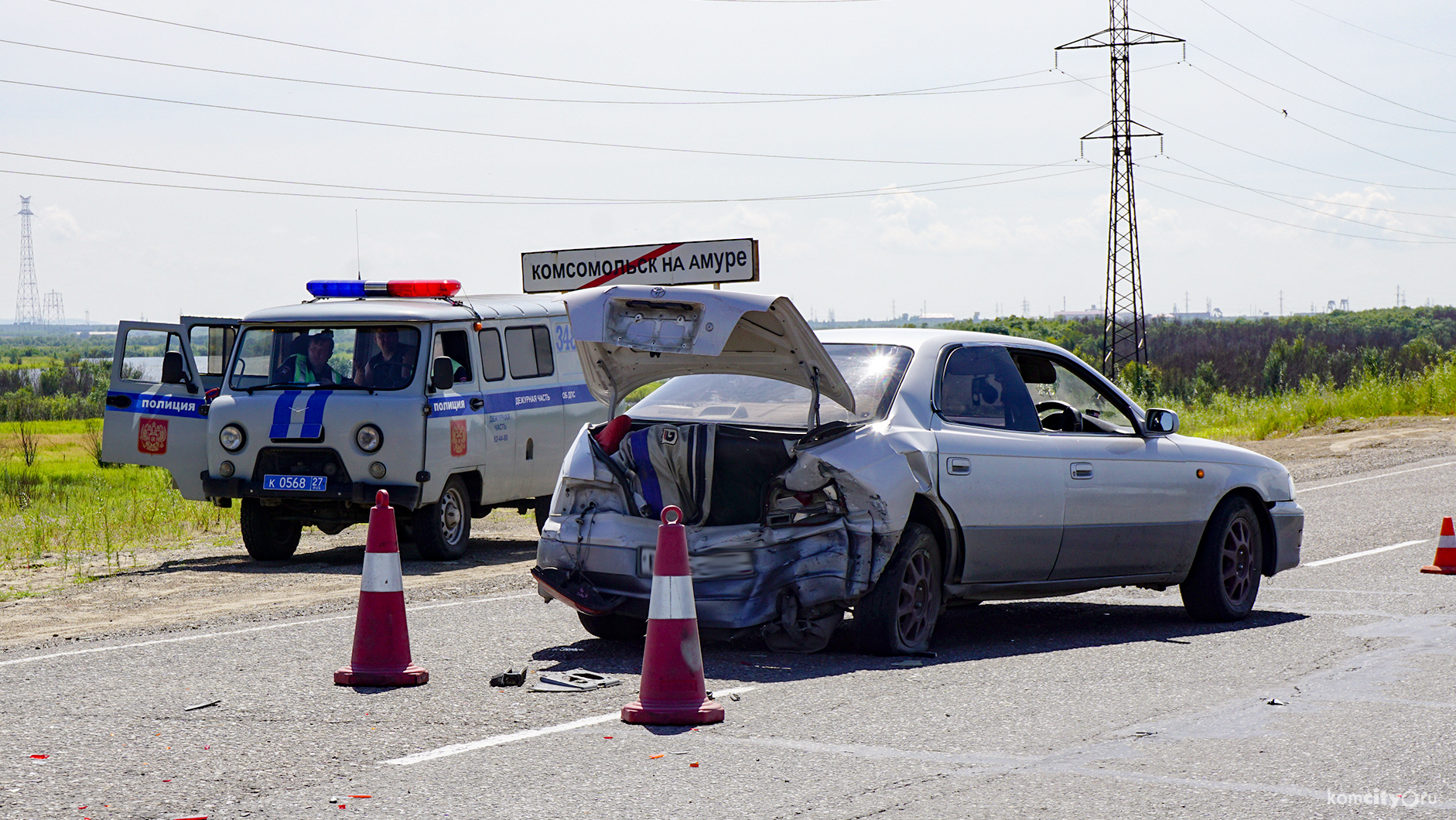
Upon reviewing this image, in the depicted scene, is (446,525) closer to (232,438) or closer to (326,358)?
(326,358)

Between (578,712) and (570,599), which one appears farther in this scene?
(570,599)

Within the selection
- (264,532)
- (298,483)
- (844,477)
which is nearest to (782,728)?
(844,477)

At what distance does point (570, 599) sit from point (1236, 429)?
28.1 metres

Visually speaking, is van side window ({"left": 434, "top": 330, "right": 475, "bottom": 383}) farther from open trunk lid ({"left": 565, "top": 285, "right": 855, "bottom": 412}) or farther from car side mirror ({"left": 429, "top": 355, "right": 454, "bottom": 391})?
open trunk lid ({"left": 565, "top": 285, "right": 855, "bottom": 412})

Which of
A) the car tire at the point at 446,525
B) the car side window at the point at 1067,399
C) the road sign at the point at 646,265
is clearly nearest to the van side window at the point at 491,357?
the car tire at the point at 446,525

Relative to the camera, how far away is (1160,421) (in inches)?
351

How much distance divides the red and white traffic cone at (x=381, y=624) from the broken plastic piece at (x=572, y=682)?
1.82 feet

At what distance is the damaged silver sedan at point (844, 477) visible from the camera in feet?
24.3

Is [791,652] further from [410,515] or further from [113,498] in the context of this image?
[113,498]

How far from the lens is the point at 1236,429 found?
1305 inches

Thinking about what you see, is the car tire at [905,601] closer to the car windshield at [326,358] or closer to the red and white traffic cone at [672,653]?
the red and white traffic cone at [672,653]

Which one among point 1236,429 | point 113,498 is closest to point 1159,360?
point 1236,429

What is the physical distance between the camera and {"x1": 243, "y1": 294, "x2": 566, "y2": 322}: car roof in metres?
13.1

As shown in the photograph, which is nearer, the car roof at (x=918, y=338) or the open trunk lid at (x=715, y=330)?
the open trunk lid at (x=715, y=330)
